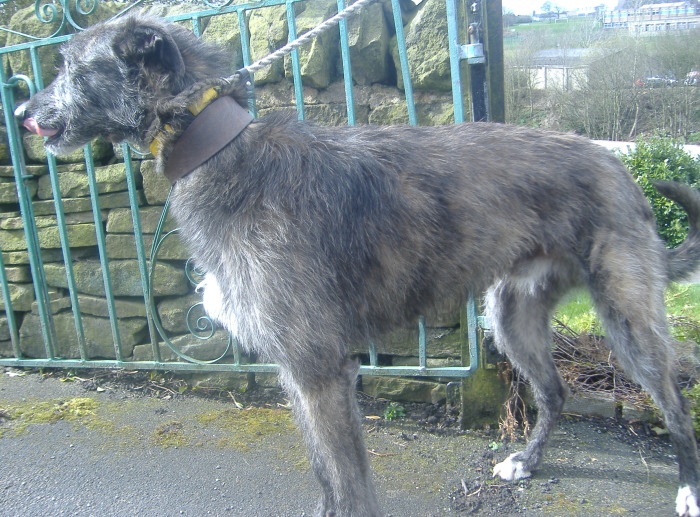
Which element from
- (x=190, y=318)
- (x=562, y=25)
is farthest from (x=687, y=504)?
(x=562, y=25)

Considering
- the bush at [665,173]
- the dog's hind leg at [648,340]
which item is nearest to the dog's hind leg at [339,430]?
the dog's hind leg at [648,340]

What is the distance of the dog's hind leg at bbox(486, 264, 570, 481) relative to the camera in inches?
132

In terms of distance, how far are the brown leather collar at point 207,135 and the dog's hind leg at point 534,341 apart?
5.71 ft

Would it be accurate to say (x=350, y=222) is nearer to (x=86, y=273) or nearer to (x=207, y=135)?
(x=207, y=135)

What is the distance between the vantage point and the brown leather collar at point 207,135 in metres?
2.48

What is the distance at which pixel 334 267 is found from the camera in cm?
255

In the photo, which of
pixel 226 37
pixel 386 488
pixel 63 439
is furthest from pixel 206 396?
pixel 226 37

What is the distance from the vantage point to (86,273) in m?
4.26

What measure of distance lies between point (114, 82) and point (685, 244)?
2905 mm

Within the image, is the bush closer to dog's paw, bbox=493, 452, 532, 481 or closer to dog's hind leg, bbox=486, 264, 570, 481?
dog's hind leg, bbox=486, 264, 570, 481

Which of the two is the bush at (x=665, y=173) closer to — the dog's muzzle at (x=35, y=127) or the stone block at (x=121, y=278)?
the stone block at (x=121, y=278)

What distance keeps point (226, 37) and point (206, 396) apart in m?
2.48

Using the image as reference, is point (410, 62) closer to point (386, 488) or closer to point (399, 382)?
point (399, 382)

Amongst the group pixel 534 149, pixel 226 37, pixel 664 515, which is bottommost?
pixel 664 515
